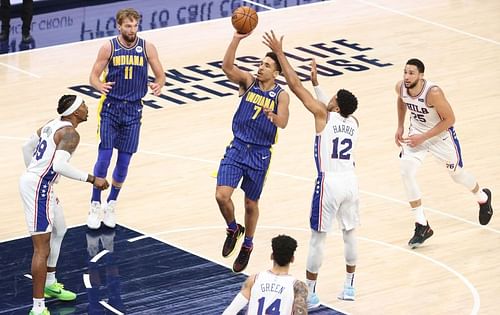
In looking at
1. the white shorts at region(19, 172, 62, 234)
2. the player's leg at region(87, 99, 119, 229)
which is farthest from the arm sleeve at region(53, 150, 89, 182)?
the player's leg at region(87, 99, 119, 229)

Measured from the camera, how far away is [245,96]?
13.5 metres

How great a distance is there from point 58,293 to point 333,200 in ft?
8.85

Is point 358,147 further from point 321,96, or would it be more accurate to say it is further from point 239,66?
point 321,96

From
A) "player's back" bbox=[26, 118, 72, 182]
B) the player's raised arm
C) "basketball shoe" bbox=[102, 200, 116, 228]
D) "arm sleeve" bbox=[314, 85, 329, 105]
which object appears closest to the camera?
"player's back" bbox=[26, 118, 72, 182]

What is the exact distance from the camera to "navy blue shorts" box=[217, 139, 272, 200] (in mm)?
13508

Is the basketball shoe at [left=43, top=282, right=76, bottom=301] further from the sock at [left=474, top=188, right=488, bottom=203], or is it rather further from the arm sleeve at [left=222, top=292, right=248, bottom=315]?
the sock at [left=474, top=188, right=488, bottom=203]

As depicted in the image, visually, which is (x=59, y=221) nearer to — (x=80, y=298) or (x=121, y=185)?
(x=80, y=298)

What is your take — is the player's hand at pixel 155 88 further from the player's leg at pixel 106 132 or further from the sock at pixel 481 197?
the sock at pixel 481 197

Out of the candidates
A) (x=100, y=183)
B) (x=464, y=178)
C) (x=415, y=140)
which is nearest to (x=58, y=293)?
(x=100, y=183)

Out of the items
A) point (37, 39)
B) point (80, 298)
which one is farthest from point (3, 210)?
point (37, 39)

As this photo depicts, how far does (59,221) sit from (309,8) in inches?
462

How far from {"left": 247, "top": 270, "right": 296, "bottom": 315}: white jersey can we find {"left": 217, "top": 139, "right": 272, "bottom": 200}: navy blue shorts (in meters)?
3.66

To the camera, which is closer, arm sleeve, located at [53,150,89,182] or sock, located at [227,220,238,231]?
arm sleeve, located at [53,150,89,182]

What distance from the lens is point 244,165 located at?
13.5 meters
